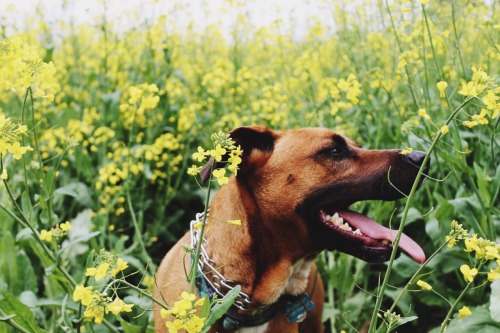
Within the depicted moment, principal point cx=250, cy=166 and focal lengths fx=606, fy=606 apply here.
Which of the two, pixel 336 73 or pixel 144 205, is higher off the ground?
pixel 336 73

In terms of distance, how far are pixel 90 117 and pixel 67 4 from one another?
0.90m

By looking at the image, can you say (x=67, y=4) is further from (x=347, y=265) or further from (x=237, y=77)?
(x=347, y=265)

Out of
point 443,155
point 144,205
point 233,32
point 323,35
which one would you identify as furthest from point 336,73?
point 443,155

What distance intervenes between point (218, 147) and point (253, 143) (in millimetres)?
999

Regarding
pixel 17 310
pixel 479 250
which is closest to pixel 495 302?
pixel 479 250

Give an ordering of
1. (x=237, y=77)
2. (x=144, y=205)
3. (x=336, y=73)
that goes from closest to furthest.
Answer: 1. (x=144, y=205)
2. (x=237, y=77)
3. (x=336, y=73)

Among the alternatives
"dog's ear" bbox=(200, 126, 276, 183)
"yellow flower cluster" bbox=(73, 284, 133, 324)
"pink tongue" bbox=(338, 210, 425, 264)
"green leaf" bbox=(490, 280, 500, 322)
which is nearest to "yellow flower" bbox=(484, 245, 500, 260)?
"green leaf" bbox=(490, 280, 500, 322)

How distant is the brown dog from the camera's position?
8.20 ft

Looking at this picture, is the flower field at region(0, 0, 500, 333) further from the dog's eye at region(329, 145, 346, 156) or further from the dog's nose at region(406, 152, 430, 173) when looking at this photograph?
the dog's eye at region(329, 145, 346, 156)

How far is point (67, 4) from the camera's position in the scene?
4.76 metres

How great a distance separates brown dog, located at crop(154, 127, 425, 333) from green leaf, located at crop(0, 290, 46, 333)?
2.04ft

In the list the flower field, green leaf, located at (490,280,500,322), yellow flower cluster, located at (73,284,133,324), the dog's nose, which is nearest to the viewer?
yellow flower cluster, located at (73,284,133,324)

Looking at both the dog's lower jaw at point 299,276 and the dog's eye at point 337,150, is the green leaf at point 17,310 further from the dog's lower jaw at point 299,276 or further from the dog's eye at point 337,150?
the dog's eye at point 337,150

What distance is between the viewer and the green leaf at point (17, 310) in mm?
2096
